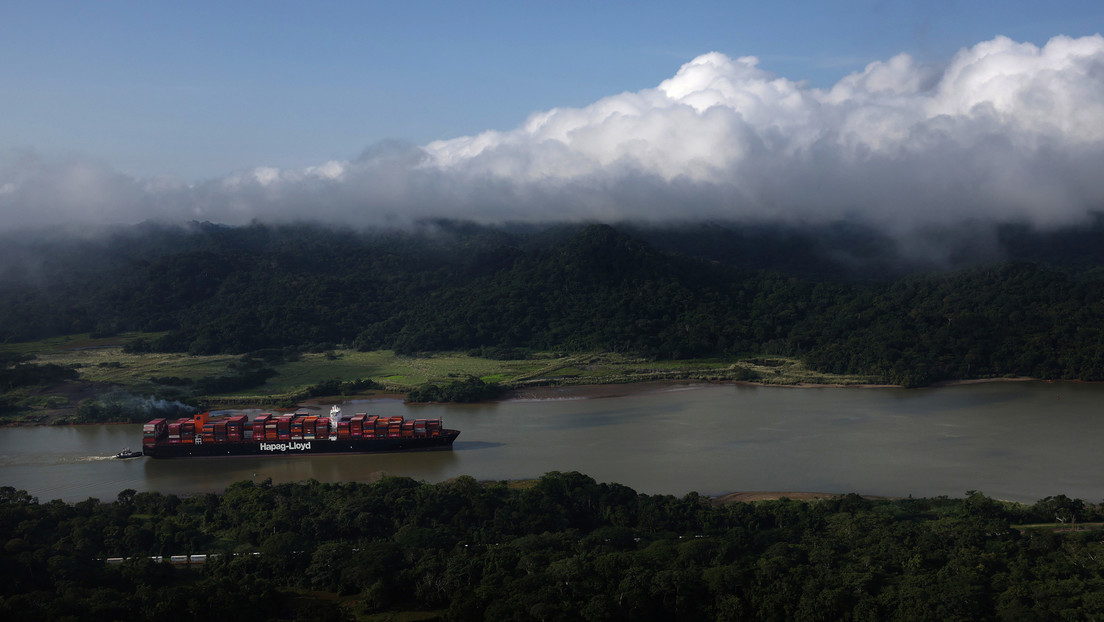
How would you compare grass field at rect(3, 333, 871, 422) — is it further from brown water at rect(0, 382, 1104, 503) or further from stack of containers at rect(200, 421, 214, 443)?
stack of containers at rect(200, 421, 214, 443)

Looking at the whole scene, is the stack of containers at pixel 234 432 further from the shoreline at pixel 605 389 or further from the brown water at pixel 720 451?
the shoreline at pixel 605 389

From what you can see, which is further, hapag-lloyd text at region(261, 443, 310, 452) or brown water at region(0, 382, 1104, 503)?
hapag-lloyd text at region(261, 443, 310, 452)

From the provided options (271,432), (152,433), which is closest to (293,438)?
(271,432)

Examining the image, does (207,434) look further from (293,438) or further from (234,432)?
(293,438)

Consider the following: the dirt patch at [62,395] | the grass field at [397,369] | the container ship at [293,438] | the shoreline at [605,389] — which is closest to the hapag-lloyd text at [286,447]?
the container ship at [293,438]

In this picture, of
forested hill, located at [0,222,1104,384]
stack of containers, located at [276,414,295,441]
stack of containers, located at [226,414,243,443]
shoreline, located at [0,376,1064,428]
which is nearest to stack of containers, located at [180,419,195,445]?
stack of containers, located at [226,414,243,443]

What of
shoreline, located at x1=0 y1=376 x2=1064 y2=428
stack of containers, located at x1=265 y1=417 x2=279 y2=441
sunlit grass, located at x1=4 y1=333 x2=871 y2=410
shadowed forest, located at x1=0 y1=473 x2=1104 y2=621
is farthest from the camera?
sunlit grass, located at x1=4 y1=333 x2=871 y2=410
